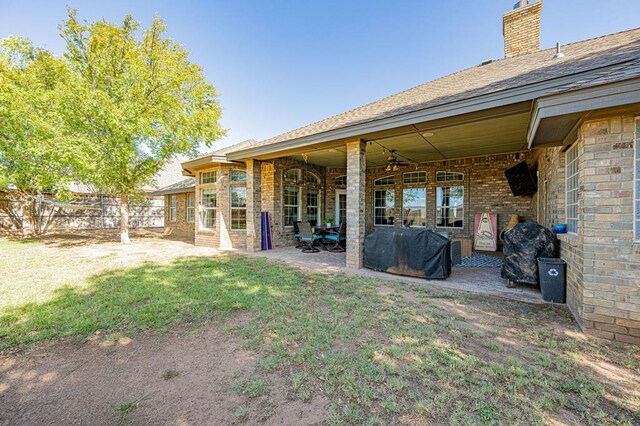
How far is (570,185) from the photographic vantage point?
4031 mm

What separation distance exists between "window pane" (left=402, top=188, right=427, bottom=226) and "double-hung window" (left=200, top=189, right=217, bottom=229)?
749 centimetres

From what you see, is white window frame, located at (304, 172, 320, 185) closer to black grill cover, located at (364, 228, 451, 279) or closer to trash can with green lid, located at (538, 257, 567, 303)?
black grill cover, located at (364, 228, 451, 279)

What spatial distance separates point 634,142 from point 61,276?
9.24 meters

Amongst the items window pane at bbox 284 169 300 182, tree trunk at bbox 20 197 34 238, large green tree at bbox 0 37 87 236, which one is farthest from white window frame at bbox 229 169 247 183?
tree trunk at bbox 20 197 34 238

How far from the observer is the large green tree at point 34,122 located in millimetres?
7809

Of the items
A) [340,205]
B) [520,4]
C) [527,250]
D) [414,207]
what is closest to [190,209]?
[340,205]

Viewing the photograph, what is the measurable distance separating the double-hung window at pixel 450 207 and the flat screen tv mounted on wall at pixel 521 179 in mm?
1505

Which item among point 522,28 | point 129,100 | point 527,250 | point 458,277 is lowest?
point 458,277

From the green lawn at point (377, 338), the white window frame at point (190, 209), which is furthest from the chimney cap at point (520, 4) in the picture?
the white window frame at point (190, 209)

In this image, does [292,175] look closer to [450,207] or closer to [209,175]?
[209,175]

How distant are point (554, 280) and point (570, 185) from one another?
1.50 metres

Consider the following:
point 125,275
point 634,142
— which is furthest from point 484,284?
point 125,275

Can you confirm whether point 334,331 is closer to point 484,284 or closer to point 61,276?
point 484,284

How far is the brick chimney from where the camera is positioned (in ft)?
23.9
